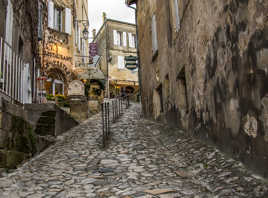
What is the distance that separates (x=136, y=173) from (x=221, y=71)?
2.26 m

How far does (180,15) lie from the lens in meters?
6.95

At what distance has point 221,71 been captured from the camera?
4.29 meters

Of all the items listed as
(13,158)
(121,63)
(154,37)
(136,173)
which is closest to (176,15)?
(154,37)

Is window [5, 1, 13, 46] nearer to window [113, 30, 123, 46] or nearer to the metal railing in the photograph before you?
the metal railing

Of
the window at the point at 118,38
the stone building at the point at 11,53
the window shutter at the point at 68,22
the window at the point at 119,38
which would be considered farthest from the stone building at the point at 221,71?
the window at the point at 119,38

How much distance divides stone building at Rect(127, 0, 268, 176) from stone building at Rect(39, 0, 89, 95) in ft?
38.5

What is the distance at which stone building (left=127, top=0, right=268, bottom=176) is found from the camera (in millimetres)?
3137

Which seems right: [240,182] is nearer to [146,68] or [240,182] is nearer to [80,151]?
[80,151]

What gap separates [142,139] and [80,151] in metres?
1.78

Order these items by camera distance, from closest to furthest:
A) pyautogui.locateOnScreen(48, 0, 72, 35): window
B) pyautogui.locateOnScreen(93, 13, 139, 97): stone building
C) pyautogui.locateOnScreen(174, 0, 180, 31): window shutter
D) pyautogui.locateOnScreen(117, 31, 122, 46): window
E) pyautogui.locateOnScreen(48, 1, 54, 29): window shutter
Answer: pyautogui.locateOnScreen(174, 0, 180, 31): window shutter < pyautogui.locateOnScreen(48, 1, 54, 29): window shutter < pyautogui.locateOnScreen(48, 0, 72, 35): window < pyautogui.locateOnScreen(93, 13, 139, 97): stone building < pyautogui.locateOnScreen(117, 31, 122, 46): window

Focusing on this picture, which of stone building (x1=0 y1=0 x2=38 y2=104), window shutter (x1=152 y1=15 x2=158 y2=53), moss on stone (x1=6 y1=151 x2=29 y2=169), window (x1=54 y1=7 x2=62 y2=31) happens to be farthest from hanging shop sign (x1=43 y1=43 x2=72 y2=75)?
moss on stone (x1=6 y1=151 x2=29 y2=169)

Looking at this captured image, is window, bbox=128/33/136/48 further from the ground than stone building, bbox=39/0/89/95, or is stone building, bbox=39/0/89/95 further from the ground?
window, bbox=128/33/136/48

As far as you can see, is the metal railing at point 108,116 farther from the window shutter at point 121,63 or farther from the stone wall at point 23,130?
the window shutter at point 121,63

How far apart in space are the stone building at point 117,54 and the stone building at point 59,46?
743 centimetres
